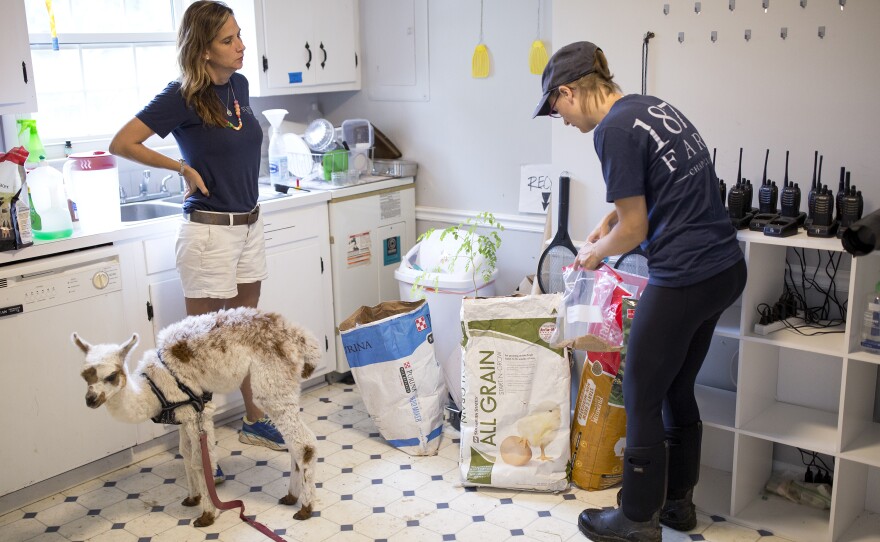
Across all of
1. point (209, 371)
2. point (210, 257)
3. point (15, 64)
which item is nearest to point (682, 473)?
point (209, 371)

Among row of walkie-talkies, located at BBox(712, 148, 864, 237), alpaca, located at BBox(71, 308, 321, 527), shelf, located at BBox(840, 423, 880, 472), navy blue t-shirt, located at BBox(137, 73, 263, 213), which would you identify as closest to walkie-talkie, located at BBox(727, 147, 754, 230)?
row of walkie-talkies, located at BBox(712, 148, 864, 237)

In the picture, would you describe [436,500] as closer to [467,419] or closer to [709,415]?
[467,419]

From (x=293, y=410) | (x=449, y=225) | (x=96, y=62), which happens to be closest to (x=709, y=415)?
(x=293, y=410)

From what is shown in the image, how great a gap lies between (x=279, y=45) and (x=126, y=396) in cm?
192

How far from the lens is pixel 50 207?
2.97 meters

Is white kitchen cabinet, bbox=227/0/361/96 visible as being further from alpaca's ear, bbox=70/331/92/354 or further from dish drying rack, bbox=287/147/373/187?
alpaca's ear, bbox=70/331/92/354

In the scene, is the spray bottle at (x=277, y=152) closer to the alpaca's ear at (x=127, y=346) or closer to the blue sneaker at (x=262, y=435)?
the blue sneaker at (x=262, y=435)

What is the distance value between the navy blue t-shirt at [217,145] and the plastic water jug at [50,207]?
426mm

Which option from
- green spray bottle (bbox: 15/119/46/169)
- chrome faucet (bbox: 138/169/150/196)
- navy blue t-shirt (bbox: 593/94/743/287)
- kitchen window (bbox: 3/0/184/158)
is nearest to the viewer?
navy blue t-shirt (bbox: 593/94/743/287)

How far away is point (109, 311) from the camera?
309 centimetres

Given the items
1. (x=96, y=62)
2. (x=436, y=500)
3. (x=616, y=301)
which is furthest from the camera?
(x=96, y=62)

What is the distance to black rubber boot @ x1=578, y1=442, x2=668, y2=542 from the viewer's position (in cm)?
249

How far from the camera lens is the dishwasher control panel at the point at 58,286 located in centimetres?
281

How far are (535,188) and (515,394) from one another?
113 cm
